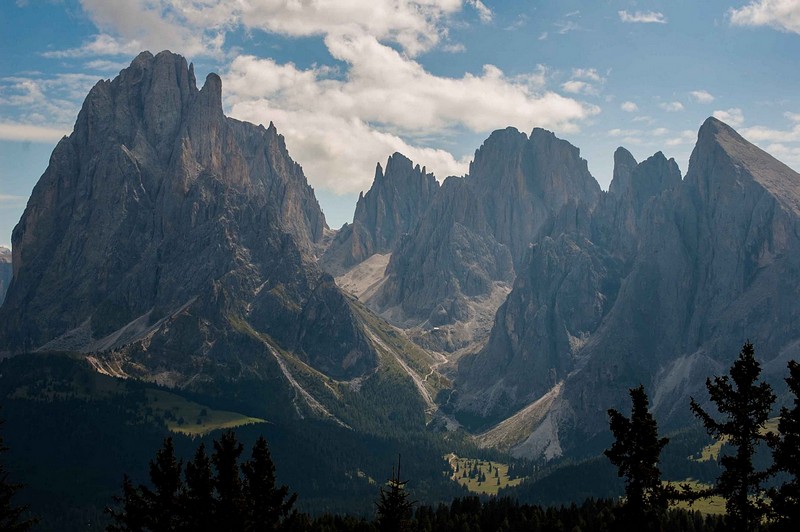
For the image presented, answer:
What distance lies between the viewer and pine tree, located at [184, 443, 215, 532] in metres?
56.4

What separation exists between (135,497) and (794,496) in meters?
42.9

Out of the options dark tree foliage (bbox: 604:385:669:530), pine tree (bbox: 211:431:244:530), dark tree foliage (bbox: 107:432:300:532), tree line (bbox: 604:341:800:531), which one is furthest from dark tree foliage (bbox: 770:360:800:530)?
pine tree (bbox: 211:431:244:530)

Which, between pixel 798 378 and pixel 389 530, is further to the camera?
pixel 389 530

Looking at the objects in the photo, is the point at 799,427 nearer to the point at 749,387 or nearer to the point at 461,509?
the point at 749,387

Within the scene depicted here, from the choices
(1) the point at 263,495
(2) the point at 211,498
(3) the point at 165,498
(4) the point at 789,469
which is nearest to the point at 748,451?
(4) the point at 789,469

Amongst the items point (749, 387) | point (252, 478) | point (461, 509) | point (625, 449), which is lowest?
point (461, 509)

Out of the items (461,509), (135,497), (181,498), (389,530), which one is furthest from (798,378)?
(461,509)

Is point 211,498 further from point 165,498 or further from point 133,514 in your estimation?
point 133,514

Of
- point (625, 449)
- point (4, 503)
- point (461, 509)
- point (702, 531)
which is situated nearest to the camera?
point (625, 449)

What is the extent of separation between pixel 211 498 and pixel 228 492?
1387 millimetres

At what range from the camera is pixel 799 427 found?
133 ft

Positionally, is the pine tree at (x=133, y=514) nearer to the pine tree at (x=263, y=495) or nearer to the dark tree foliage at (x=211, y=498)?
the dark tree foliage at (x=211, y=498)

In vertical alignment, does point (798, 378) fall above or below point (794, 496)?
above

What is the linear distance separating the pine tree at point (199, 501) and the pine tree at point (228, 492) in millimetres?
579
